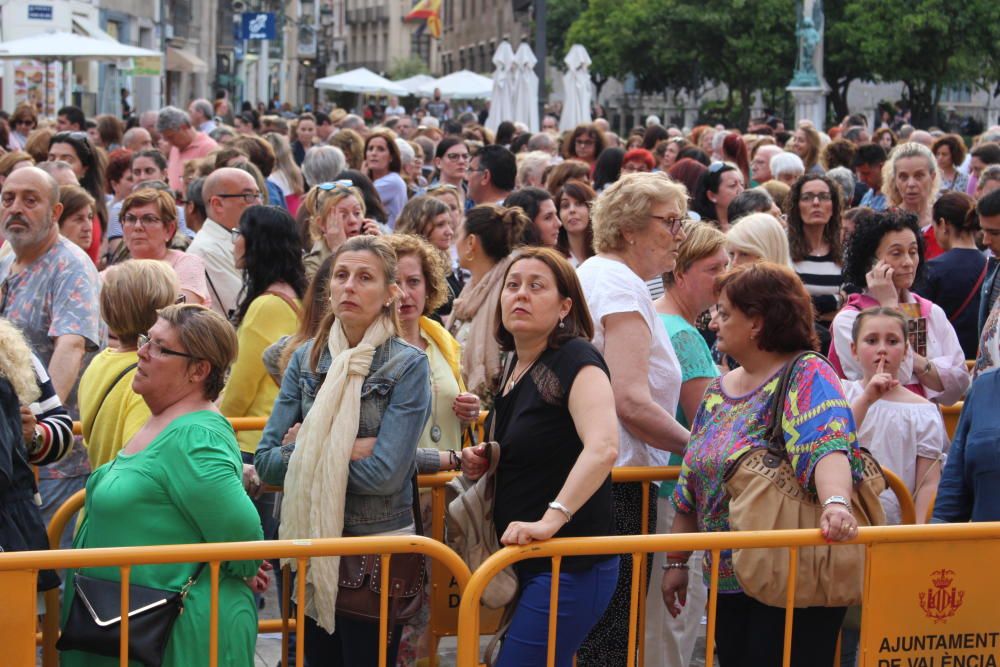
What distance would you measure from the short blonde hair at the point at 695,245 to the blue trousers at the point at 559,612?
1784 millimetres

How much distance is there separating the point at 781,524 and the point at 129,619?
201 centimetres

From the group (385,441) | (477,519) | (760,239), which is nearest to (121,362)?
(385,441)

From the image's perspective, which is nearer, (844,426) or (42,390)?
(844,426)

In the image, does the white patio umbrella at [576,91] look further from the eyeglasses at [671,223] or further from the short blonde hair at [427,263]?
the eyeglasses at [671,223]

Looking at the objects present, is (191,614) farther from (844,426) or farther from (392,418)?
(844,426)

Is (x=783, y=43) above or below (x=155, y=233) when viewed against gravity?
above

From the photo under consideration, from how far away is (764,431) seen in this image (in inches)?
173

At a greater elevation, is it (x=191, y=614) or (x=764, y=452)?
(x=764, y=452)

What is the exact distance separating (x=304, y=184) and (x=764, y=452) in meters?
8.73

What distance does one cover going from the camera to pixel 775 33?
54.4 metres

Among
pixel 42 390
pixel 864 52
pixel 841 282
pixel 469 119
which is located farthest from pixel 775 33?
pixel 42 390

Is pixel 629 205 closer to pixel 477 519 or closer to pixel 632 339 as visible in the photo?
pixel 632 339

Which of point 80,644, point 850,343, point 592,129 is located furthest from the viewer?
point 592,129

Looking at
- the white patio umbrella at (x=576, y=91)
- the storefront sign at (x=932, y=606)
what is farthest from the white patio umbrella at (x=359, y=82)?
the storefront sign at (x=932, y=606)
